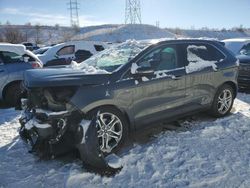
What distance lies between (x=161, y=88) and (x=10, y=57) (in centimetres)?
482

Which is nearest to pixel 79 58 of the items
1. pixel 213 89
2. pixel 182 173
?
pixel 213 89

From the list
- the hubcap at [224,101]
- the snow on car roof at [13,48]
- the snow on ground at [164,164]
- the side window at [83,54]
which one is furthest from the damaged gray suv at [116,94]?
the side window at [83,54]

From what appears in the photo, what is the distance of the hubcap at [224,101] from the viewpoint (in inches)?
261

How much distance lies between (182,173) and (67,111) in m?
1.73

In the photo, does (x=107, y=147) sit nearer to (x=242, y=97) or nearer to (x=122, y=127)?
(x=122, y=127)

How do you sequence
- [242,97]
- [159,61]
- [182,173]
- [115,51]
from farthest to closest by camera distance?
[242,97]
[115,51]
[159,61]
[182,173]

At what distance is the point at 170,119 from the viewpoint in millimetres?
5684

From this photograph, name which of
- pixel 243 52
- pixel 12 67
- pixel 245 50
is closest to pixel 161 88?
pixel 12 67

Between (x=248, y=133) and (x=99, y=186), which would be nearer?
(x=99, y=186)

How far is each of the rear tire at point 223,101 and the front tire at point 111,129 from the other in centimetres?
240

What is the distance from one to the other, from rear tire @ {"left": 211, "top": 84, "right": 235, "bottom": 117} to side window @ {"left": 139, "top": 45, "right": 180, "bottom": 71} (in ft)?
4.57

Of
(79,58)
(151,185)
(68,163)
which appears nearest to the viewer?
(151,185)

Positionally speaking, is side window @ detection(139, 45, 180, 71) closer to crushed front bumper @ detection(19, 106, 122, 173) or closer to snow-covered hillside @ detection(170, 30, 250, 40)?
crushed front bumper @ detection(19, 106, 122, 173)

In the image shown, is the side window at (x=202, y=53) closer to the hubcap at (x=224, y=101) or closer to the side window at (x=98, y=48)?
the hubcap at (x=224, y=101)
